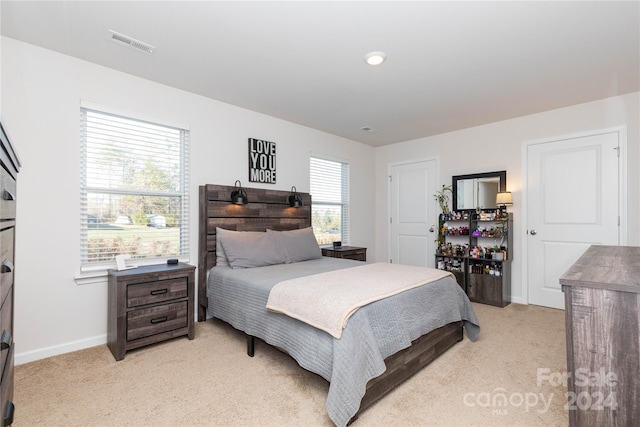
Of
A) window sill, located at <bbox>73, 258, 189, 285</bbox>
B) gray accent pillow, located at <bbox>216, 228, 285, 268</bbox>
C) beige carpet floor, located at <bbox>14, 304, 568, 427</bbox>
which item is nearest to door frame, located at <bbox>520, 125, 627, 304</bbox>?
beige carpet floor, located at <bbox>14, 304, 568, 427</bbox>

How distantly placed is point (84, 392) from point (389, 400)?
1.95 metres

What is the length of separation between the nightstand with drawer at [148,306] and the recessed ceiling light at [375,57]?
94.2 inches

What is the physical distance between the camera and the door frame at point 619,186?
345 cm

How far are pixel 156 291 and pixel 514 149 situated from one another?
14.8ft

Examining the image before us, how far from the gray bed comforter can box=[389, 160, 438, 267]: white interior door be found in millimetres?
2337

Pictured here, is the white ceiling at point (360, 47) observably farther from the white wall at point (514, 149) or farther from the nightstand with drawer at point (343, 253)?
the nightstand with drawer at point (343, 253)

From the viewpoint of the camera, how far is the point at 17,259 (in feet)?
7.83

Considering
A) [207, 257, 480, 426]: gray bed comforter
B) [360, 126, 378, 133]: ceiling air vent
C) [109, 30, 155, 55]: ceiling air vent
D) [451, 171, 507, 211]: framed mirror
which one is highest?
[109, 30, 155, 55]: ceiling air vent

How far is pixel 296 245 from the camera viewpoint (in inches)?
142

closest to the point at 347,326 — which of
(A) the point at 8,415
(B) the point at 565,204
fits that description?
(A) the point at 8,415

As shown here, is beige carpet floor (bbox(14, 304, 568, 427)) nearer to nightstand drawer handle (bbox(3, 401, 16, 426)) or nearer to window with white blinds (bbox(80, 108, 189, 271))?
nightstand drawer handle (bbox(3, 401, 16, 426))

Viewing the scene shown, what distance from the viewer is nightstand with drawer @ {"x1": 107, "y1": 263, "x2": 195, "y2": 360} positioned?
2.47 meters

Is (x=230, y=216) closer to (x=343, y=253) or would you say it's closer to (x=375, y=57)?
(x=343, y=253)

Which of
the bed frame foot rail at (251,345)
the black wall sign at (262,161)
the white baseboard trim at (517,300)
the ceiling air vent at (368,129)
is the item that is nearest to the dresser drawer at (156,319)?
the bed frame foot rail at (251,345)
